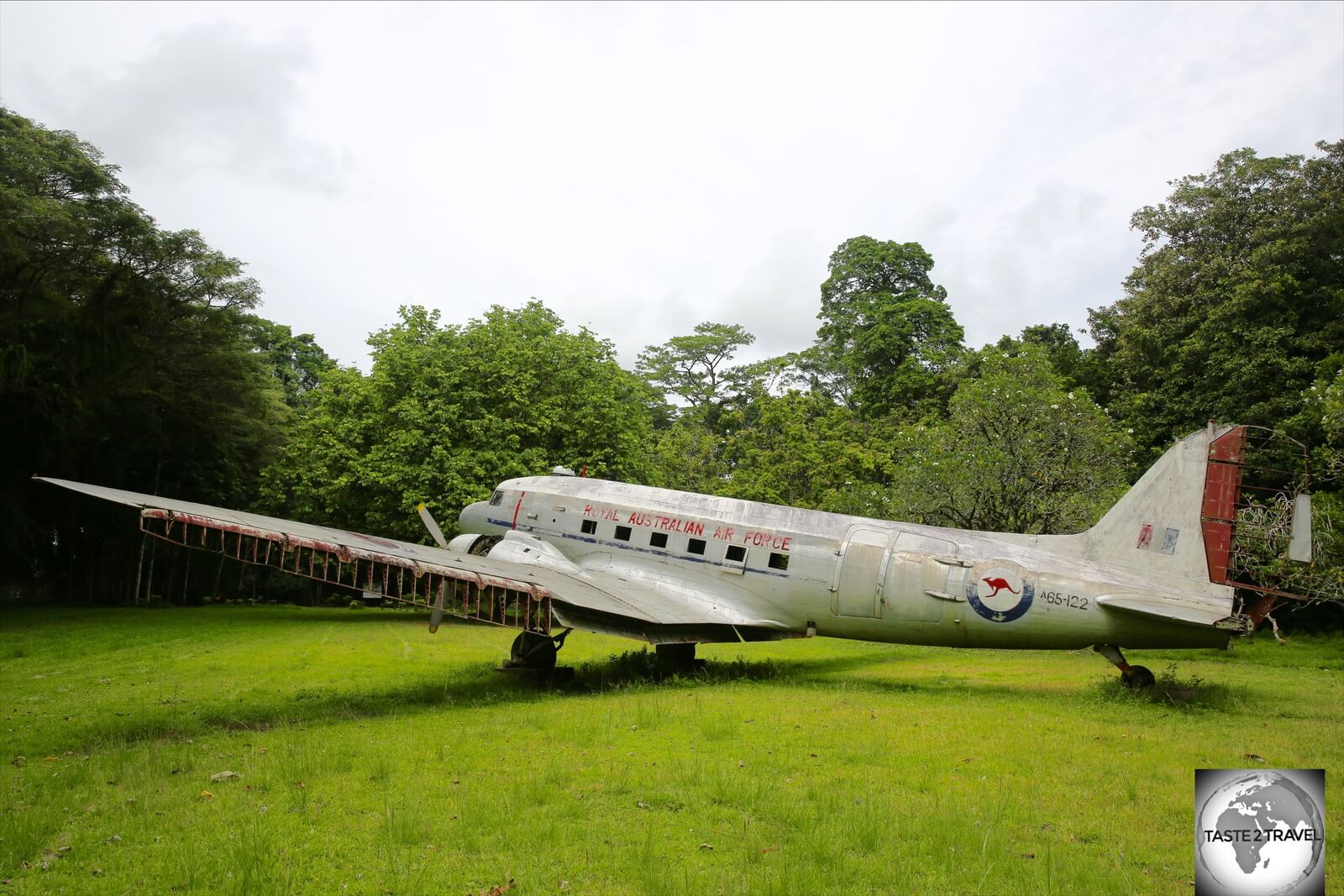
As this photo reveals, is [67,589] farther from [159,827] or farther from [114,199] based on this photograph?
[159,827]

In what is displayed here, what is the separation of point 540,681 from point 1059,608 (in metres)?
9.14

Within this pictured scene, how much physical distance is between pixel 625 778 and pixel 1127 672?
31.2 feet

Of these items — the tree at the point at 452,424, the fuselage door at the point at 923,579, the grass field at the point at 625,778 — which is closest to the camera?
the grass field at the point at 625,778

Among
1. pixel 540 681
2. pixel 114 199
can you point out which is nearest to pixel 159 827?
pixel 540 681

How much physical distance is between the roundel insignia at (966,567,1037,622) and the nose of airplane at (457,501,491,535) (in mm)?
10647

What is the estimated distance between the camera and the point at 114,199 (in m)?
29.3

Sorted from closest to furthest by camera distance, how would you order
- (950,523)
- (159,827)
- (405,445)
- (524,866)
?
(524,866) < (159,827) < (950,523) < (405,445)

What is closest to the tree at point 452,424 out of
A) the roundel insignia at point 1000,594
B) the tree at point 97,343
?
the tree at point 97,343

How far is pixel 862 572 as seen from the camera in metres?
15.1

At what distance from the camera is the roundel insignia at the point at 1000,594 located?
541 inches

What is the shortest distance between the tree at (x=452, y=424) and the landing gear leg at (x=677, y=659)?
50.2 feet

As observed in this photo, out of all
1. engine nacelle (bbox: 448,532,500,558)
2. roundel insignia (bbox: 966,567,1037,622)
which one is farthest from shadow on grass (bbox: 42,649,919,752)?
roundel insignia (bbox: 966,567,1037,622)

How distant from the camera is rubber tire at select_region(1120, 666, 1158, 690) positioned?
524 inches

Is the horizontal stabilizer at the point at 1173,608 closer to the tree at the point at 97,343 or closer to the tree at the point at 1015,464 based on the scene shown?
the tree at the point at 1015,464
